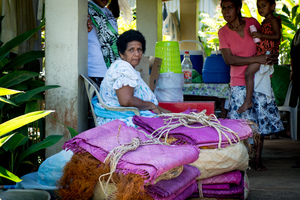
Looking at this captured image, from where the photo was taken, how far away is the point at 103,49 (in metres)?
4.04

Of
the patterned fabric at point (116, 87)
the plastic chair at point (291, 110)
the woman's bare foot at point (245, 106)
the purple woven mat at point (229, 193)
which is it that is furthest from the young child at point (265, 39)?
the plastic chair at point (291, 110)

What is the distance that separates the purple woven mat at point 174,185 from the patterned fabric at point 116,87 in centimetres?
85

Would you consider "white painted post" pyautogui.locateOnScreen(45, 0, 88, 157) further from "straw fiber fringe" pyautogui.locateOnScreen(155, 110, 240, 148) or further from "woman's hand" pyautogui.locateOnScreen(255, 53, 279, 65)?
"woman's hand" pyautogui.locateOnScreen(255, 53, 279, 65)

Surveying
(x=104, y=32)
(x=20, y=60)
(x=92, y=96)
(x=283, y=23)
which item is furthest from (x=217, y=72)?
(x=283, y=23)

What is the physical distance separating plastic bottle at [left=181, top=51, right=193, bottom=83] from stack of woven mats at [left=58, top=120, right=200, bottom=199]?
2718 millimetres

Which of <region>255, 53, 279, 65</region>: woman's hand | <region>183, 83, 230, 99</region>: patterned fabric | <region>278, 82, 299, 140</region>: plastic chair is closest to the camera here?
<region>255, 53, 279, 65</region>: woman's hand

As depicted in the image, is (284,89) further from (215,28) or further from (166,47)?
(215,28)

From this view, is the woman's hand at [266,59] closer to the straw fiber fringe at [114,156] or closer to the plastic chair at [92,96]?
the plastic chair at [92,96]

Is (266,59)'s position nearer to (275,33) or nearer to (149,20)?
(275,33)

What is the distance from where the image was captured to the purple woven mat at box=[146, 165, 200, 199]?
6.91 feet

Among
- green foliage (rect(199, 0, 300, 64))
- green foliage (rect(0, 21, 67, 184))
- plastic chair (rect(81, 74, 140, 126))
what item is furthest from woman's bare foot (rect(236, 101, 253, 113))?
green foliage (rect(0, 21, 67, 184))

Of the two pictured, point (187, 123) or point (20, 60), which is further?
point (20, 60)

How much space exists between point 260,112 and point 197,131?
1.92 meters

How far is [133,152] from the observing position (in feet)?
7.35
